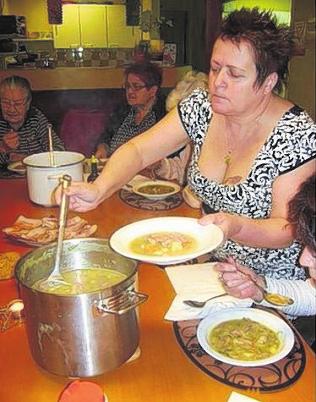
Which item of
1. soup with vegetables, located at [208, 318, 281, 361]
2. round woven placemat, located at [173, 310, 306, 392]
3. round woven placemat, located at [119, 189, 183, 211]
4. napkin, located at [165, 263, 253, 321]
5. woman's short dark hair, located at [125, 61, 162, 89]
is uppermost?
woman's short dark hair, located at [125, 61, 162, 89]

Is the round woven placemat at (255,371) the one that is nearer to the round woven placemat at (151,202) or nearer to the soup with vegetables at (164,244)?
the soup with vegetables at (164,244)

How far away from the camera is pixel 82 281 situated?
1064 millimetres

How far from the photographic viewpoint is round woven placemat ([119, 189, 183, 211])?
1.90m

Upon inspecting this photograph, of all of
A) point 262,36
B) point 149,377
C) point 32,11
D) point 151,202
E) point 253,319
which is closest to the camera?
point 149,377

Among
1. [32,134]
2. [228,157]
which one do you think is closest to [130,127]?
[32,134]

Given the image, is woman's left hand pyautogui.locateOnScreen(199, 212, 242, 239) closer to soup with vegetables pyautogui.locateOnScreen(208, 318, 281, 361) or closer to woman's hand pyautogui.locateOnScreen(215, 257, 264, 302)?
woman's hand pyautogui.locateOnScreen(215, 257, 264, 302)

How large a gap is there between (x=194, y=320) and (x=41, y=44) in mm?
4309

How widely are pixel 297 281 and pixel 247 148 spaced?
43cm

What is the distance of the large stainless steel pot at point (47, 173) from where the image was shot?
1753 mm

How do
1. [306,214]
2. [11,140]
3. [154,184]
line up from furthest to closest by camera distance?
[11,140], [154,184], [306,214]

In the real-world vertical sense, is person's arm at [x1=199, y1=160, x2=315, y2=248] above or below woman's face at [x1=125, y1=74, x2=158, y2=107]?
below

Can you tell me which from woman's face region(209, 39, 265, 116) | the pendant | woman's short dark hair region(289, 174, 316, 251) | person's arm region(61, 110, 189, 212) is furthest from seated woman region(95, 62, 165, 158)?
woman's short dark hair region(289, 174, 316, 251)

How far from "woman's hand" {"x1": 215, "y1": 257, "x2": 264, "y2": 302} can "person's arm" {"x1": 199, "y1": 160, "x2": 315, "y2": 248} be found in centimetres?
8

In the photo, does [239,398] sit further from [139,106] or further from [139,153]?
[139,106]
